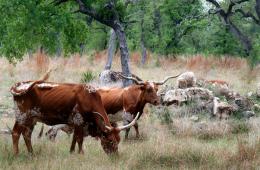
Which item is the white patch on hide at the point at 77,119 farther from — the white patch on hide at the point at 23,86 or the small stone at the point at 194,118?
the small stone at the point at 194,118

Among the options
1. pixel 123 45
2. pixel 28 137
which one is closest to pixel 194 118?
pixel 123 45

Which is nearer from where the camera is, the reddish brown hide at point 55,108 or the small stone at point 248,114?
the reddish brown hide at point 55,108

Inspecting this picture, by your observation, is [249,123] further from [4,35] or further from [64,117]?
[4,35]

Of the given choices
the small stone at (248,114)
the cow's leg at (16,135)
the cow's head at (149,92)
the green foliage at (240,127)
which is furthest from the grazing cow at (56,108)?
the small stone at (248,114)

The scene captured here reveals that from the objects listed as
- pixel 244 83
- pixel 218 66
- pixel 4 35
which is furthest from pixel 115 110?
pixel 218 66

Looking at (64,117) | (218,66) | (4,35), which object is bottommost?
(218,66)

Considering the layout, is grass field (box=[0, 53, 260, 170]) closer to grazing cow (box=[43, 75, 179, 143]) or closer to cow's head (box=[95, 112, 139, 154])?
cow's head (box=[95, 112, 139, 154])

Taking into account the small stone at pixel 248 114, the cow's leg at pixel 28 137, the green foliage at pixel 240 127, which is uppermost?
the cow's leg at pixel 28 137

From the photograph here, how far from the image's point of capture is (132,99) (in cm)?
A: 1205

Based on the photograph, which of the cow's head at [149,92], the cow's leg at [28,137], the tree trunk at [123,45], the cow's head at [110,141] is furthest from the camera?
the tree trunk at [123,45]

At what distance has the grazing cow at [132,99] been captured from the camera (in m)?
11.9

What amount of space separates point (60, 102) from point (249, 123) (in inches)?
217

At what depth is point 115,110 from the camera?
1222 cm

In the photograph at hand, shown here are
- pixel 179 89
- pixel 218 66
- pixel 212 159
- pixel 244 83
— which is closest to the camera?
pixel 212 159
